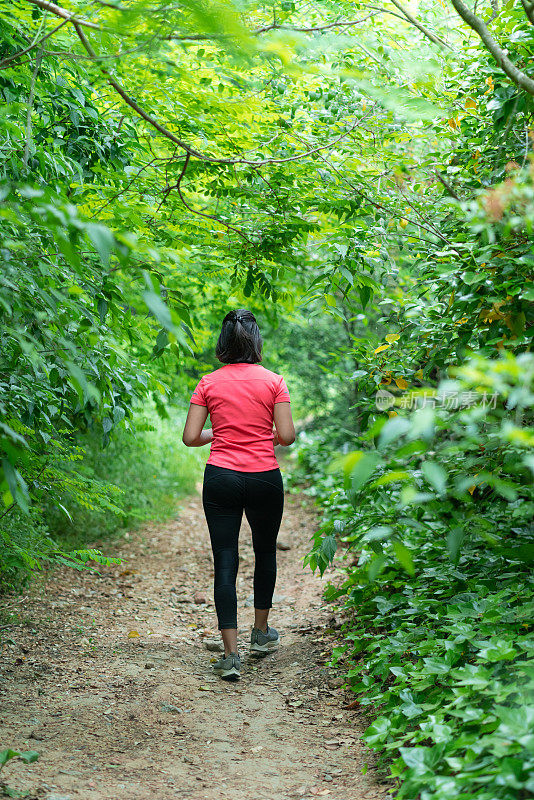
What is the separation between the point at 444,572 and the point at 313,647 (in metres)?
1.11

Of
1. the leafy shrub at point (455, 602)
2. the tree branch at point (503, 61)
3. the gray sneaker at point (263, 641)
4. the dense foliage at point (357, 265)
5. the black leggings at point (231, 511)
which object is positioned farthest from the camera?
the gray sneaker at point (263, 641)

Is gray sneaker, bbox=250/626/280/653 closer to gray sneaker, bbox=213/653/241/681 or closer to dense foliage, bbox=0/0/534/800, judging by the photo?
gray sneaker, bbox=213/653/241/681

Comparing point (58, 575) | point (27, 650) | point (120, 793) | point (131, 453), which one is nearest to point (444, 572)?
point (120, 793)

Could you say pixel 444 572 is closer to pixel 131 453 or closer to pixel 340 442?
pixel 131 453

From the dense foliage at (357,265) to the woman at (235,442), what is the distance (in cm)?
41

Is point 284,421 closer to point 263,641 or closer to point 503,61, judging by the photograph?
point 263,641

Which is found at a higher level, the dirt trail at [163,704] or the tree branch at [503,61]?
the tree branch at [503,61]

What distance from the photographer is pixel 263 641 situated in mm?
4301

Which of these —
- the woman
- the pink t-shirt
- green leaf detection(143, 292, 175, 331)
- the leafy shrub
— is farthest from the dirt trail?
green leaf detection(143, 292, 175, 331)

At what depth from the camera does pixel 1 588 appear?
16.2 ft

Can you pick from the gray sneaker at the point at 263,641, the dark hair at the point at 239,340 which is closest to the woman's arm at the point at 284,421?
the dark hair at the point at 239,340

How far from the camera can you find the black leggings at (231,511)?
13.1 ft

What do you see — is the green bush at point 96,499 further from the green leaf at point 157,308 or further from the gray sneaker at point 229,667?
the green leaf at point 157,308

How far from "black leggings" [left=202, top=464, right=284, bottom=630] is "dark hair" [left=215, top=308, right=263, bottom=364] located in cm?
69
